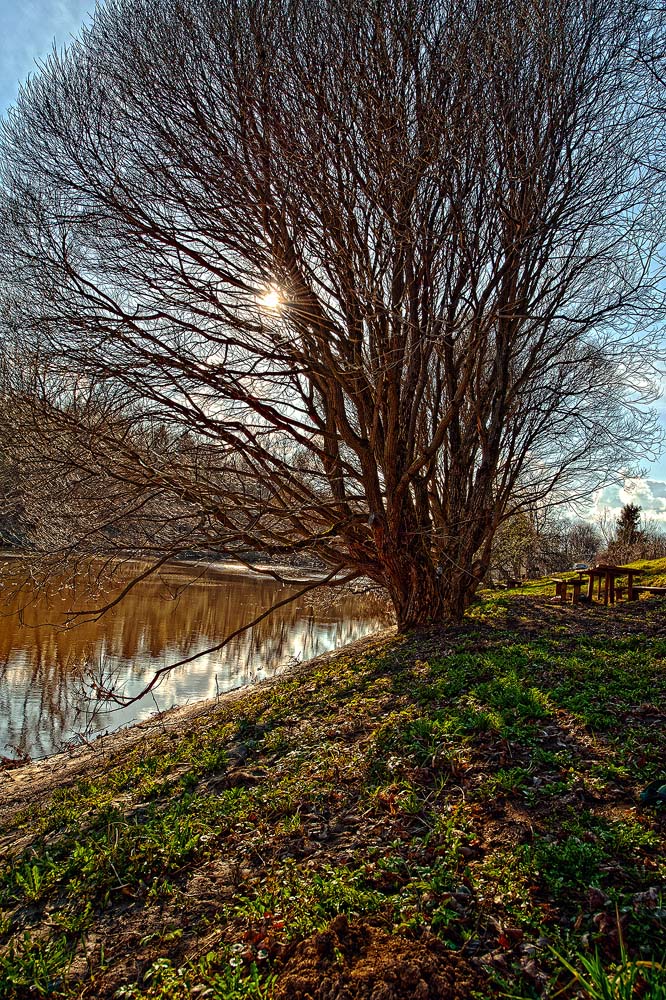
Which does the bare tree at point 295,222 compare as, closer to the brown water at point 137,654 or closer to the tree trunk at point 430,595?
the tree trunk at point 430,595

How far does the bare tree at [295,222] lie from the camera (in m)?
5.98

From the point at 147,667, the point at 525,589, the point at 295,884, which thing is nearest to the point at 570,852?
the point at 295,884

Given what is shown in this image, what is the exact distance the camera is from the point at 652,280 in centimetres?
593

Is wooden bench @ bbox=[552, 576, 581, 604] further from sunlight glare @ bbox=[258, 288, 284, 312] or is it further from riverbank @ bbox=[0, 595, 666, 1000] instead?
sunlight glare @ bbox=[258, 288, 284, 312]

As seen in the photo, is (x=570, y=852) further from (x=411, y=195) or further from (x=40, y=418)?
(x=40, y=418)

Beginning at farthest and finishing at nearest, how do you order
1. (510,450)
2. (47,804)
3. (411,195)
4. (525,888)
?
(510,450) < (411,195) < (47,804) < (525,888)

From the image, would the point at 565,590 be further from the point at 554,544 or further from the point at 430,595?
the point at 554,544

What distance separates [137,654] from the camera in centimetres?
1325

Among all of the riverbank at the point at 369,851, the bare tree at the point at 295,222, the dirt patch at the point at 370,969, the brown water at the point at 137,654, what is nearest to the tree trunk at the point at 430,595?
the bare tree at the point at 295,222

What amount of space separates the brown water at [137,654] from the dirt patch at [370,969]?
395 centimetres

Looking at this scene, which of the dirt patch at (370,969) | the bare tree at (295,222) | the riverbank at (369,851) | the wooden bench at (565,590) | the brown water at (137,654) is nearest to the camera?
the dirt patch at (370,969)

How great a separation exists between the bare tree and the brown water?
2109 millimetres

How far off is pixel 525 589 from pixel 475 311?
40.1ft

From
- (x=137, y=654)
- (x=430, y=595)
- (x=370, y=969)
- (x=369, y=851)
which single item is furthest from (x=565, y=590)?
(x=370, y=969)
